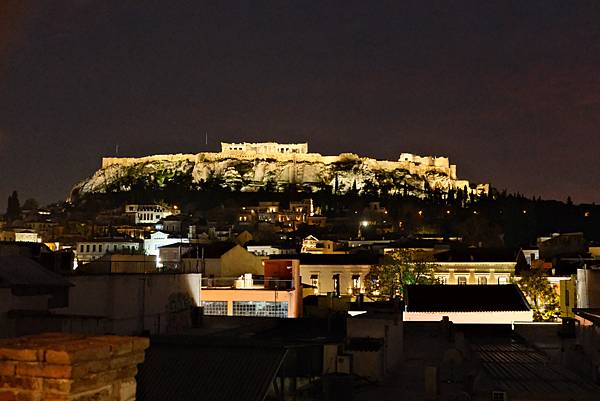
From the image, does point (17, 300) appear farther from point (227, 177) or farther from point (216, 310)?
point (227, 177)

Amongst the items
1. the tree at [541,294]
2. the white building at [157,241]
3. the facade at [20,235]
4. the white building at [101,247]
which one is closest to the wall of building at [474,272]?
the tree at [541,294]

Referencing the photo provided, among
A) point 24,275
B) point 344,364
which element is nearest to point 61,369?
point 24,275

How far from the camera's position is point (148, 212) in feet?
469

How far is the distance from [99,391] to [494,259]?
69890mm

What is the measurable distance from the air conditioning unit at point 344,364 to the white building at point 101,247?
79.9 m

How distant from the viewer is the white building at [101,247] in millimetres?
95812

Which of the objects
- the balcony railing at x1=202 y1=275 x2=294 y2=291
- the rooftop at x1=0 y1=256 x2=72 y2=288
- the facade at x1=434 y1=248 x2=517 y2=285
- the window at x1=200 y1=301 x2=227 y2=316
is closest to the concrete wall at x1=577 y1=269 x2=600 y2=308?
the balcony railing at x1=202 y1=275 x2=294 y2=291

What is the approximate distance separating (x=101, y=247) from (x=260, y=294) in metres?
62.8

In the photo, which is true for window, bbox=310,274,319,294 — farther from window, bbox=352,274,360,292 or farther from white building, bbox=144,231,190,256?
white building, bbox=144,231,190,256

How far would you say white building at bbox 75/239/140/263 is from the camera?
314ft

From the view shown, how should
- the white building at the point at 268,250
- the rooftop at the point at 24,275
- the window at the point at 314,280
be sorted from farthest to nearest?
the white building at the point at 268,250 < the window at the point at 314,280 < the rooftop at the point at 24,275

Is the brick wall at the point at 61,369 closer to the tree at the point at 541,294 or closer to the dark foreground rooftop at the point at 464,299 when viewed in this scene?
the dark foreground rooftop at the point at 464,299

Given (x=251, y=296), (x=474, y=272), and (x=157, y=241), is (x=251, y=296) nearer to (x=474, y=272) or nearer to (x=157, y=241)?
(x=474, y=272)

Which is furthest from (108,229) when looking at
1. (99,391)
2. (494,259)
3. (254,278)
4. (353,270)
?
(99,391)
